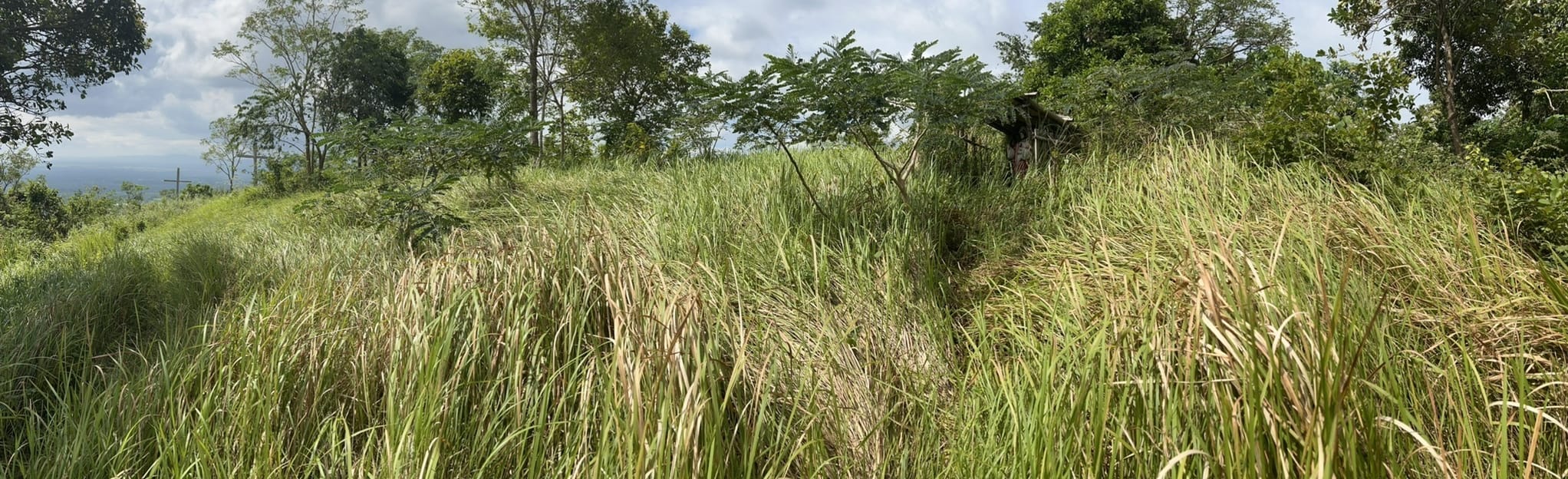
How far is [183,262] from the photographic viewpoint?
4.08 m

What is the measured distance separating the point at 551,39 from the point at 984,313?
937 cm

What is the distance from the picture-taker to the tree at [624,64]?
33.0 ft

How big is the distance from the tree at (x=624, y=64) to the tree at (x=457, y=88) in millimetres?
4117

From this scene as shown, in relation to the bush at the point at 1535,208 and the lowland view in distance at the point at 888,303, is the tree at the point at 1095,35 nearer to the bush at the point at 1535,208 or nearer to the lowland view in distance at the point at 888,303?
the lowland view in distance at the point at 888,303

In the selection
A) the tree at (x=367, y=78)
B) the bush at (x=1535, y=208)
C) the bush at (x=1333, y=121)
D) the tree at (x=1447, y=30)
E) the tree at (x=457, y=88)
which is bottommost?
the bush at (x=1535, y=208)

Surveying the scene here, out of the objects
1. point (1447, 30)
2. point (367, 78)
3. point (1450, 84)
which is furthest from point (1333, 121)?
point (367, 78)

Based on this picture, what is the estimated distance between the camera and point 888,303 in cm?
261

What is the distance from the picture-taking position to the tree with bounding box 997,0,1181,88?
12.3 m

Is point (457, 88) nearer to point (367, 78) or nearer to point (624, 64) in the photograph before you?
point (624, 64)

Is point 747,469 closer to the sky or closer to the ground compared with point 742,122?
closer to the ground

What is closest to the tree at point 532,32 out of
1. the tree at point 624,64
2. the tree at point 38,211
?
the tree at point 624,64

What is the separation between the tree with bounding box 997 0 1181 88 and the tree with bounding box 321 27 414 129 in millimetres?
16977

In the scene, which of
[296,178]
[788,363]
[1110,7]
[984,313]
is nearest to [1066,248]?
[984,313]

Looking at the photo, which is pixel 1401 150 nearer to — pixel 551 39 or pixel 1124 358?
pixel 1124 358
